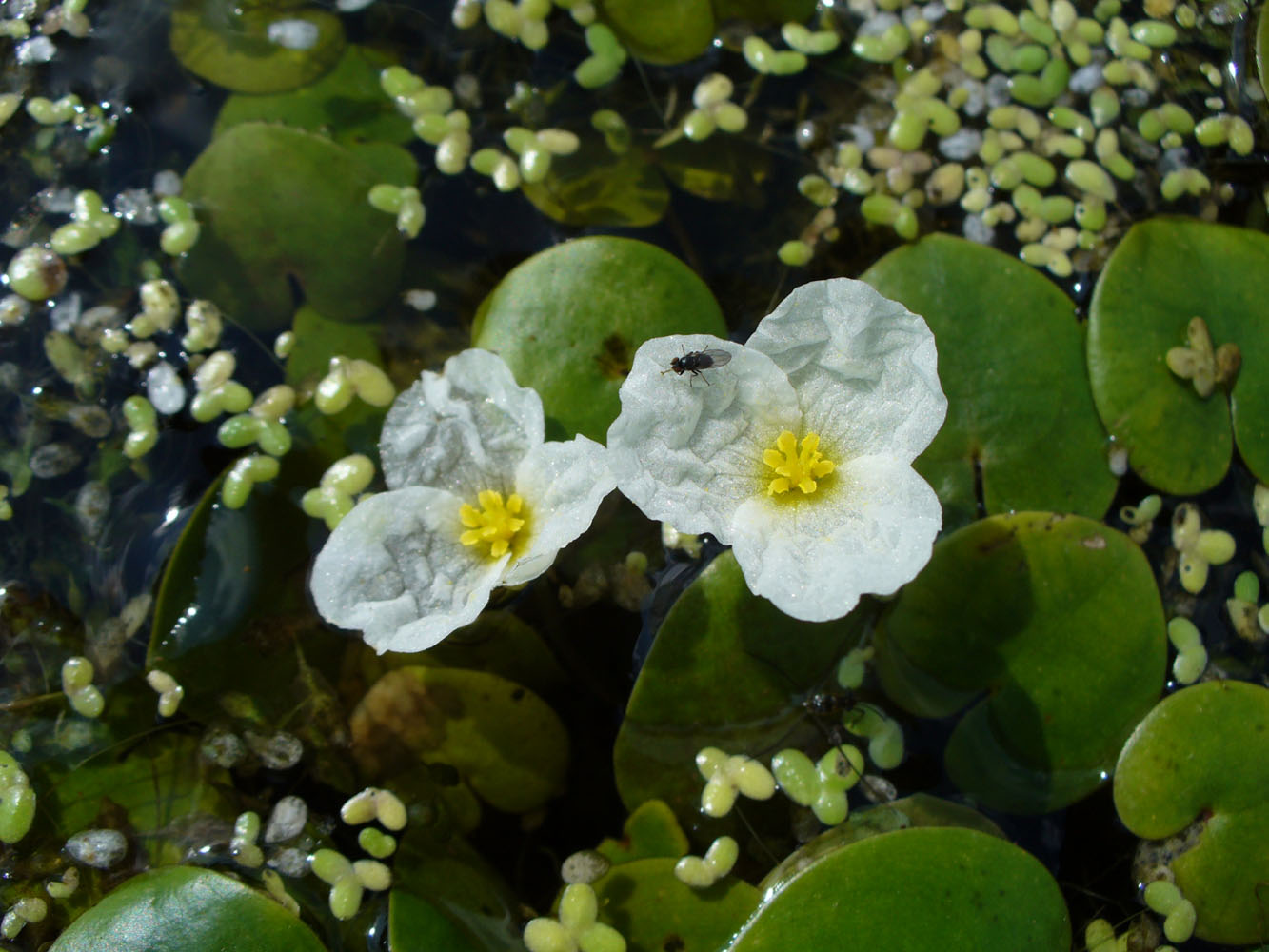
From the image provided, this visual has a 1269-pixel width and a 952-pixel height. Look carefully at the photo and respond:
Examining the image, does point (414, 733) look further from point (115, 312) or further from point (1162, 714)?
point (1162, 714)

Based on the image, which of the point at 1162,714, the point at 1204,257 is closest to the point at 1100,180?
the point at 1204,257

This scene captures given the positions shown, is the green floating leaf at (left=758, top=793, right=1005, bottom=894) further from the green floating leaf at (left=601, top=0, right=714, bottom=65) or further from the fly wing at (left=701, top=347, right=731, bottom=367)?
the green floating leaf at (left=601, top=0, right=714, bottom=65)

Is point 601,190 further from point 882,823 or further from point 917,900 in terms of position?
point 917,900

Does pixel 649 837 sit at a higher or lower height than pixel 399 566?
lower

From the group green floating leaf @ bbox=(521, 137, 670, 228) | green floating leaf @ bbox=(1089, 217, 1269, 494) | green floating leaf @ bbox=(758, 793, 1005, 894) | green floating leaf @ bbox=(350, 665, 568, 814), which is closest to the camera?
green floating leaf @ bbox=(758, 793, 1005, 894)

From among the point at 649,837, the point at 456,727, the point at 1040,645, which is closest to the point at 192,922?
the point at 456,727

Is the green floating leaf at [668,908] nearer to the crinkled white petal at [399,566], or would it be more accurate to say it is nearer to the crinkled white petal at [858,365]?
the crinkled white petal at [399,566]

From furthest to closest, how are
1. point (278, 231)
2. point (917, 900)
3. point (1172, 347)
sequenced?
point (278, 231), point (1172, 347), point (917, 900)

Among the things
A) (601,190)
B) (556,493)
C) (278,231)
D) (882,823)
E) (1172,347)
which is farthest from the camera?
(601,190)

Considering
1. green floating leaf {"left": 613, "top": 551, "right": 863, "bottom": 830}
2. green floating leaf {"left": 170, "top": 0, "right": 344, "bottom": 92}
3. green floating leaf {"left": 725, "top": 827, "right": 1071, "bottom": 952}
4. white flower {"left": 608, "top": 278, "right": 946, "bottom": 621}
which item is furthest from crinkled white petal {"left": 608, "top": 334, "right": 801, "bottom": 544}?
green floating leaf {"left": 170, "top": 0, "right": 344, "bottom": 92}
